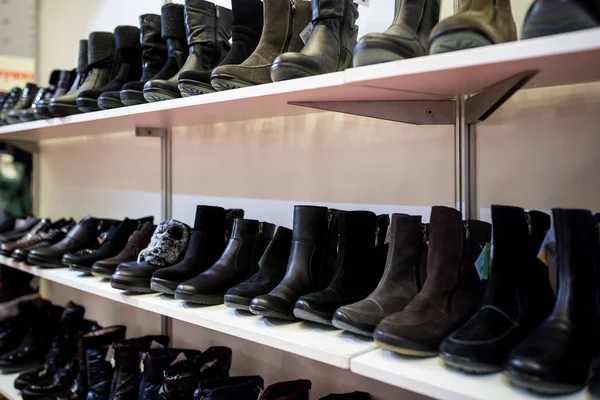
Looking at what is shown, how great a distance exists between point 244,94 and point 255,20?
350mm

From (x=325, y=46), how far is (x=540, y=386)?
73 centimetres

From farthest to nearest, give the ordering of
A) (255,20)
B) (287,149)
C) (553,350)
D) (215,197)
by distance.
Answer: (215,197) → (287,149) → (255,20) → (553,350)

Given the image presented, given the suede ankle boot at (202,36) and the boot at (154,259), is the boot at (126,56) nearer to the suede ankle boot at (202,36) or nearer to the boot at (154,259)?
the suede ankle boot at (202,36)

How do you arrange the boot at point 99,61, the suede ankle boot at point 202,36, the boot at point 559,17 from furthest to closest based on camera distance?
1. the boot at point 99,61
2. the suede ankle boot at point 202,36
3. the boot at point 559,17

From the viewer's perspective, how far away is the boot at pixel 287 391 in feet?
3.95

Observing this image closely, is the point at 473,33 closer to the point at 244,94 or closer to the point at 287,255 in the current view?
the point at 244,94

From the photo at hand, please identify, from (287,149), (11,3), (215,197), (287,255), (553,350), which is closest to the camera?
(553,350)

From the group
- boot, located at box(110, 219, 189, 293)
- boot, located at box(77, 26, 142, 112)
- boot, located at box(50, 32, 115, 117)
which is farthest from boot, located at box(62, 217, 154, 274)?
boot, located at box(50, 32, 115, 117)

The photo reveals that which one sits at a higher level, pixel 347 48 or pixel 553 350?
pixel 347 48

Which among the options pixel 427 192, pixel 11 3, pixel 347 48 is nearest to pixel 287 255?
pixel 427 192

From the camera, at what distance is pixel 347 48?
113 cm

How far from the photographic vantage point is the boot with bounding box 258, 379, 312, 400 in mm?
1205

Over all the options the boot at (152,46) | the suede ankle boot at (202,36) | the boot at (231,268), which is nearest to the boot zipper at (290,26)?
the suede ankle boot at (202,36)

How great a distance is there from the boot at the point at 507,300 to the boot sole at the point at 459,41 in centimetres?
27
